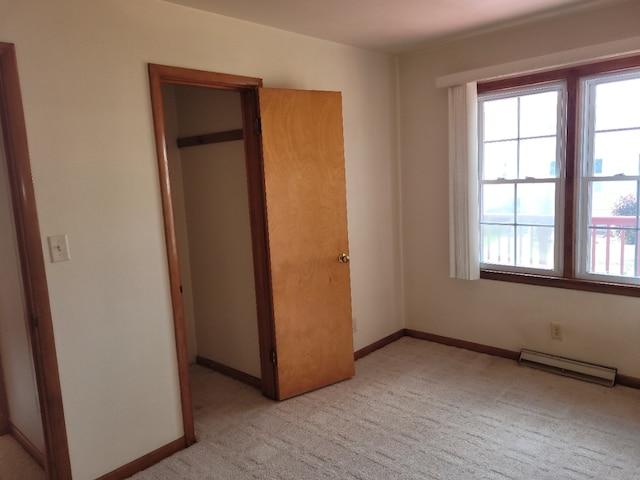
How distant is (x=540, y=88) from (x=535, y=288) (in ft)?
4.65

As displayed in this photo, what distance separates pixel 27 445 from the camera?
2.64m

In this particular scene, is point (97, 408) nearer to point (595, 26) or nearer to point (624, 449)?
point (624, 449)

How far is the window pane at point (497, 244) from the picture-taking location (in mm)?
3537

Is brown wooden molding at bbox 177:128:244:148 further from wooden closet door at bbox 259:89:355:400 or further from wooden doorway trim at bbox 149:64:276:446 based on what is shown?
wooden closet door at bbox 259:89:355:400

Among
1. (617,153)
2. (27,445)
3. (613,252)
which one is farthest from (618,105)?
(27,445)

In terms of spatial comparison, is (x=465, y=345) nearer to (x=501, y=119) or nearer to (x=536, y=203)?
(x=536, y=203)

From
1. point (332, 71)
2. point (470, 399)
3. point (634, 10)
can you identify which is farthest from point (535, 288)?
point (332, 71)

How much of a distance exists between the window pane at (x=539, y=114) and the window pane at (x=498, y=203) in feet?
1.39

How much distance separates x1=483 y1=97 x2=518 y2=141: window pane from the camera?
3.40 m

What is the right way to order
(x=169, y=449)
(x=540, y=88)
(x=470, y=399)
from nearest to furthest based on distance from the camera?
(x=169, y=449) < (x=470, y=399) < (x=540, y=88)

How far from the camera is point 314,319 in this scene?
3156mm

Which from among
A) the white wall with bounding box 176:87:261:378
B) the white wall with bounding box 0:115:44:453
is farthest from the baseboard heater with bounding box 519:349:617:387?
the white wall with bounding box 0:115:44:453

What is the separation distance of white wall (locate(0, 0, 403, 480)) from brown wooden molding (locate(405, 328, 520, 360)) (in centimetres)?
226

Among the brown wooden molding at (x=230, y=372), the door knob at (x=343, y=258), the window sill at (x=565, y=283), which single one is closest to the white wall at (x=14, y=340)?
the brown wooden molding at (x=230, y=372)
